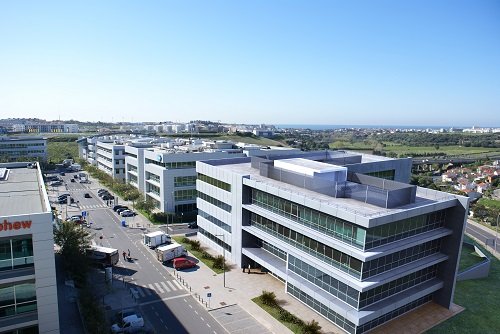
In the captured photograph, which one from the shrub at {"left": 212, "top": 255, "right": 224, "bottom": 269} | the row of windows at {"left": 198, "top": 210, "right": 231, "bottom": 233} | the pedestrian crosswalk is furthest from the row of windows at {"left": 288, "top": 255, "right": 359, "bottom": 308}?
the pedestrian crosswalk

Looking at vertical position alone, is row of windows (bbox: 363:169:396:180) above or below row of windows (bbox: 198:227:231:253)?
above

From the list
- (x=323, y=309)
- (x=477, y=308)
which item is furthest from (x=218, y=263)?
(x=477, y=308)

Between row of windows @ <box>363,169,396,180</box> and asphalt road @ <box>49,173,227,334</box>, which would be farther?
row of windows @ <box>363,169,396,180</box>

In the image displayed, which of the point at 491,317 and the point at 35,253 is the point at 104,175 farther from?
the point at 491,317

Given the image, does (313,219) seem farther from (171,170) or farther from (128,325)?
(171,170)

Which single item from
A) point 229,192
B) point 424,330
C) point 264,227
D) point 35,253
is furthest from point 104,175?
point 424,330

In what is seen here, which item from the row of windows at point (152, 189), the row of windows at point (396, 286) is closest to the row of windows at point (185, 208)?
the row of windows at point (152, 189)

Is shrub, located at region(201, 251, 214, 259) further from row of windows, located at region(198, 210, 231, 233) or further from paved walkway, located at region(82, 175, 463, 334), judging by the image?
row of windows, located at region(198, 210, 231, 233)

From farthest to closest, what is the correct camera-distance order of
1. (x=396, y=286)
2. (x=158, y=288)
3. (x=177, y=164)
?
(x=177, y=164) < (x=158, y=288) < (x=396, y=286)
